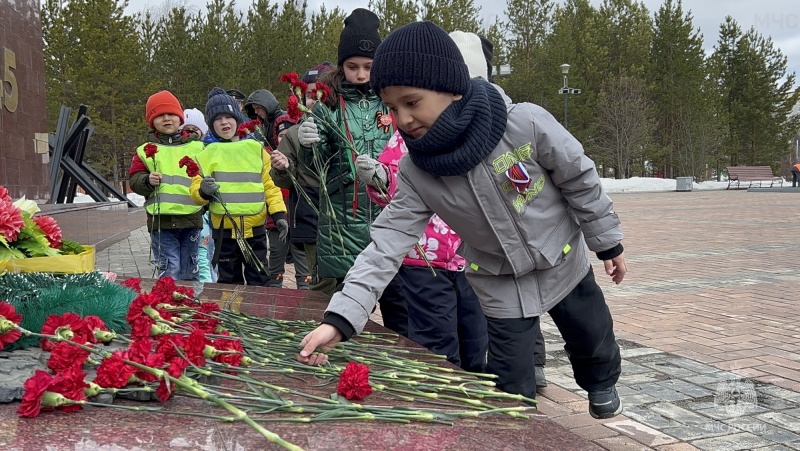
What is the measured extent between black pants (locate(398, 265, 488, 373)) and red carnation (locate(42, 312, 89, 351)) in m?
1.46

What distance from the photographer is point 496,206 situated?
2258 millimetres

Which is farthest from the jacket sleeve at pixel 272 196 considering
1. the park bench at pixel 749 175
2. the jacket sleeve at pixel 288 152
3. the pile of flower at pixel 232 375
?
the park bench at pixel 749 175

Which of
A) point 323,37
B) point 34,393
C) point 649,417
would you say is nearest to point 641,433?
point 649,417

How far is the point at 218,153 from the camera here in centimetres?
504

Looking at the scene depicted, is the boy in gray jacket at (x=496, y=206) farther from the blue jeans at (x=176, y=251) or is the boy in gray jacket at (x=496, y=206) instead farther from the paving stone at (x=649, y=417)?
the blue jeans at (x=176, y=251)

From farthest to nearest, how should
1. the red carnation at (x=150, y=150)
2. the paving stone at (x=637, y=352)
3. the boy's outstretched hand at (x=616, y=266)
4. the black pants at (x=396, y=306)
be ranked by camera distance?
the red carnation at (x=150, y=150) < the paving stone at (x=637, y=352) < the black pants at (x=396, y=306) < the boy's outstretched hand at (x=616, y=266)

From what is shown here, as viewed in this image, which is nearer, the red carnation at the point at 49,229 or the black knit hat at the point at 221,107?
the red carnation at the point at 49,229

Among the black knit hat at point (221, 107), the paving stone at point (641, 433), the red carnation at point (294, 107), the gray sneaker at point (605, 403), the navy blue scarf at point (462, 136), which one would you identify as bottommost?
the paving stone at point (641, 433)

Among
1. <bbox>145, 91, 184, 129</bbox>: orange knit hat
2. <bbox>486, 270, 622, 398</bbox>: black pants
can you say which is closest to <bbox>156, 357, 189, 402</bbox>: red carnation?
<bbox>486, 270, 622, 398</bbox>: black pants

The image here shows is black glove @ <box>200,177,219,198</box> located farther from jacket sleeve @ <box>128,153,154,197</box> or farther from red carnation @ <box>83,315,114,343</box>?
red carnation @ <box>83,315,114,343</box>

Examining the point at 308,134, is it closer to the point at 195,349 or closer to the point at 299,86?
the point at 299,86

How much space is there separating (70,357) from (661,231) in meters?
11.0

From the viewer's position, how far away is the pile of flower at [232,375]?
1564mm

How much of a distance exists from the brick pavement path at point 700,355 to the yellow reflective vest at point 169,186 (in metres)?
1.56
